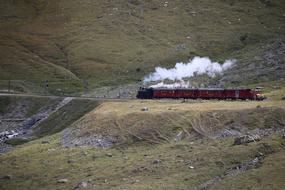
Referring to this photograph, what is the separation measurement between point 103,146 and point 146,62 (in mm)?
86678

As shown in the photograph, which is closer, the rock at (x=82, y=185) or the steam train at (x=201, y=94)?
the rock at (x=82, y=185)

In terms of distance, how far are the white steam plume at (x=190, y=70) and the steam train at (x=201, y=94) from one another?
2674cm

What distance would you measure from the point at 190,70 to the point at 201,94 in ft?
139

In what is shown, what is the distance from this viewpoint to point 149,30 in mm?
198875

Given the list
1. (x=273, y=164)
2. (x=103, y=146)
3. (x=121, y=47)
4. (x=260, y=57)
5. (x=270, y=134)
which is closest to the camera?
(x=273, y=164)

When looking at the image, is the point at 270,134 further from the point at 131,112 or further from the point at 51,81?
the point at 51,81

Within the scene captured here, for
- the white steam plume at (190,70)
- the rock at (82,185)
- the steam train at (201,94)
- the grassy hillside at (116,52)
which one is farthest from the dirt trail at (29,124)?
the white steam plume at (190,70)

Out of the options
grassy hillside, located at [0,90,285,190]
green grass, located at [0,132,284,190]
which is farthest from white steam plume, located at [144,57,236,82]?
green grass, located at [0,132,284,190]

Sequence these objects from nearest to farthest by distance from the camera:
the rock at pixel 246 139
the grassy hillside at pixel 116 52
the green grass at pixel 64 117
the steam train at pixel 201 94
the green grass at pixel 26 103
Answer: the rock at pixel 246 139, the steam train at pixel 201 94, the green grass at pixel 64 117, the green grass at pixel 26 103, the grassy hillside at pixel 116 52

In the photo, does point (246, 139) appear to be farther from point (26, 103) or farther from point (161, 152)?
point (26, 103)

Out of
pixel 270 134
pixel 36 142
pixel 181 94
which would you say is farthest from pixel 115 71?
pixel 270 134

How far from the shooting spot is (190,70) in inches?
6161

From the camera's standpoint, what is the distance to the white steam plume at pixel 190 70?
499 ft

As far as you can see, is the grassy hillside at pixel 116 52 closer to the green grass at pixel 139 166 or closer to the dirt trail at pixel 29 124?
the dirt trail at pixel 29 124
